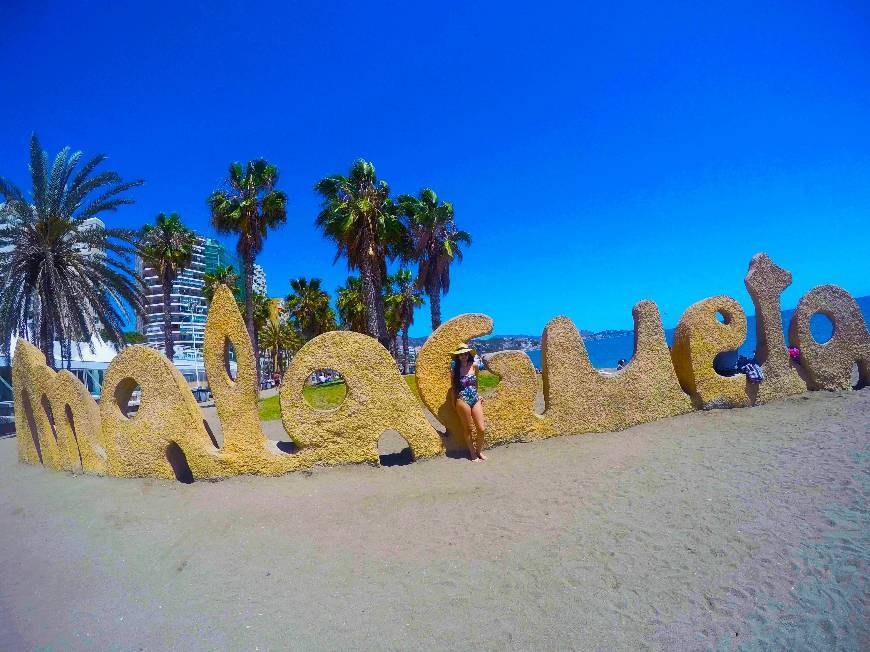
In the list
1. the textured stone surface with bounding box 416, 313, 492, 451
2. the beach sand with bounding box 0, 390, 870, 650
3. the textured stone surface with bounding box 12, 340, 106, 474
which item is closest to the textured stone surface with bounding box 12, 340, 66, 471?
the textured stone surface with bounding box 12, 340, 106, 474

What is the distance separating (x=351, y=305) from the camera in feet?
136

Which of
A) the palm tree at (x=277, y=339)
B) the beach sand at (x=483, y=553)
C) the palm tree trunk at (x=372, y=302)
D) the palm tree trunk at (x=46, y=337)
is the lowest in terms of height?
the beach sand at (x=483, y=553)

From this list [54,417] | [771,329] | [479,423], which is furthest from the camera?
[771,329]

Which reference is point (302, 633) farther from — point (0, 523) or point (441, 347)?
point (0, 523)

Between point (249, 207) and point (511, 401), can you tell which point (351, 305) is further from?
point (511, 401)

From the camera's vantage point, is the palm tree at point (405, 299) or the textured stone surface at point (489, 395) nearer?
the textured stone surface at point (489, 395)

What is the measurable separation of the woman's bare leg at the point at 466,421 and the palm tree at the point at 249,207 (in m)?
18.8

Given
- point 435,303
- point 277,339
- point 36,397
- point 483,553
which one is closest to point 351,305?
point 277,339

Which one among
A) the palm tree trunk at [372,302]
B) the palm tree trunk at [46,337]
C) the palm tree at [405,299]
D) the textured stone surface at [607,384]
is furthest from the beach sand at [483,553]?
the palm tree at [405,299]

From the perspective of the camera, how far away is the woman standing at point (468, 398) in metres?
7.07

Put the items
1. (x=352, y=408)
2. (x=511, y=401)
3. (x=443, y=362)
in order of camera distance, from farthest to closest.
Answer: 1. (x=511, y=401)
2. (x=443, y=362)
3. (x=352, y=408)

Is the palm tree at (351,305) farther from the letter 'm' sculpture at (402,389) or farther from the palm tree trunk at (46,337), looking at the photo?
the letter 'm' sculpture at (402,389)

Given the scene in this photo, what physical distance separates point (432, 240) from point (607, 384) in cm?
2041

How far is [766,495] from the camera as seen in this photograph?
Answer: 5.15 m
